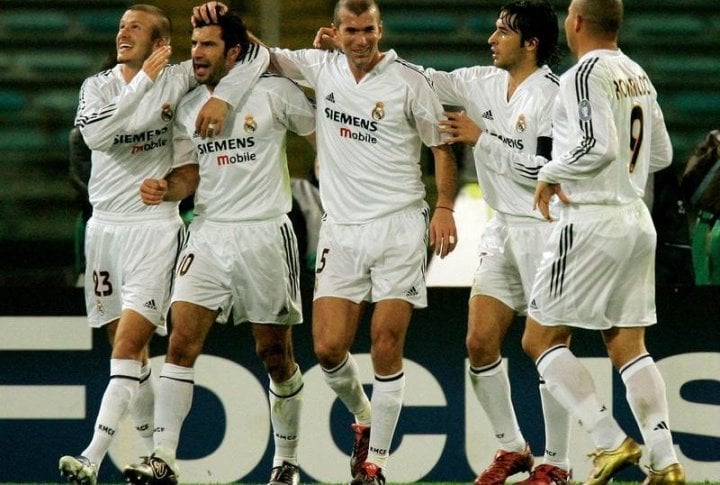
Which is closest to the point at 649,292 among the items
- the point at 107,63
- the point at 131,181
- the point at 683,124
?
the point at 131,181

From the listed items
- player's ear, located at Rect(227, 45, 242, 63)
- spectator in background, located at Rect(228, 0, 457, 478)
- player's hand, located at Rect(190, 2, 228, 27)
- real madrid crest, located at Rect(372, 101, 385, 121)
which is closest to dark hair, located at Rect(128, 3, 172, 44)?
player's hand, located at Rect(190, 2, 228, 27)

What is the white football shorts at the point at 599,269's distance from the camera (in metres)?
5.16

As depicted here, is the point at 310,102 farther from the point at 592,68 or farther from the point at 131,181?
the point at 592,68

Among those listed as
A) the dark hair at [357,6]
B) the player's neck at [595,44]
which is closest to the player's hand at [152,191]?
the dark hair at [357,6]

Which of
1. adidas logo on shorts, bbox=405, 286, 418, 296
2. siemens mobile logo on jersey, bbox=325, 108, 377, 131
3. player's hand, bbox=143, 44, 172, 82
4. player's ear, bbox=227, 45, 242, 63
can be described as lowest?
adidas logo on shorts, bbox=405, 286, 418, 296

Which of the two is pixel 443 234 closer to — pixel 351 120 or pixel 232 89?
pixel 351 120

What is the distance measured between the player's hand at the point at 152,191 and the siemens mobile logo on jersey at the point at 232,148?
0.26 metres

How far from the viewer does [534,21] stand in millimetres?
5863

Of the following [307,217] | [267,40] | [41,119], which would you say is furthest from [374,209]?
[41,119]

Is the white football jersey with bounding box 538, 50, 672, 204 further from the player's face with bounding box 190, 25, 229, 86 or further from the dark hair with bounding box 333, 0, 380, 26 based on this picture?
the player's face with bounding box 190, 25, 229, 86

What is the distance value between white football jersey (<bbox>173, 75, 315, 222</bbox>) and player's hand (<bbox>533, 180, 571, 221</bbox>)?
1.28m

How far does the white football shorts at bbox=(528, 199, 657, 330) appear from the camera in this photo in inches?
203

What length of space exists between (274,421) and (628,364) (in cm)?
168

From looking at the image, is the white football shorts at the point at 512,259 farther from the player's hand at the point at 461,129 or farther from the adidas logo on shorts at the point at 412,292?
the player's hand at the point at 461,129
